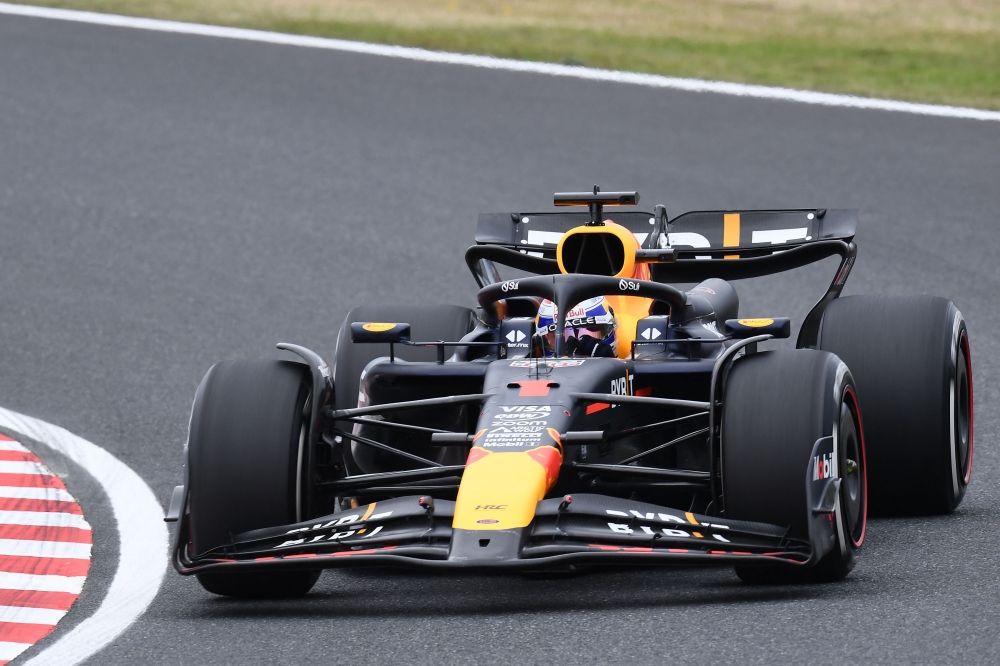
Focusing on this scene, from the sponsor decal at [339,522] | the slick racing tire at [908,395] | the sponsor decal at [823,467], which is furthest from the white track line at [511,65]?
the sponsor decal at [339,522]

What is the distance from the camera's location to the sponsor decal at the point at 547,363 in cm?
666

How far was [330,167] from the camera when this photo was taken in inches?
622

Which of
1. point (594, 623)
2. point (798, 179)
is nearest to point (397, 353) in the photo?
point (594, 623)

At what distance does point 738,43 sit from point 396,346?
39.1 feet

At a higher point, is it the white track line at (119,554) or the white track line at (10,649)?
the white track line at (10,649)

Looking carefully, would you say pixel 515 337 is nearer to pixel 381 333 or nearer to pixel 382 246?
pixel 381 333

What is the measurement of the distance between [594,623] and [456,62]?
14003mm

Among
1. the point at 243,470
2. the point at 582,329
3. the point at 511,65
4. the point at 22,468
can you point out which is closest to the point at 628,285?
the point at 582,329

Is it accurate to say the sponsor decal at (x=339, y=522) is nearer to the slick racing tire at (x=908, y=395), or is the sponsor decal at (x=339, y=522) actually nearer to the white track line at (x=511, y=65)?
the slick racing tire at (x=908, y=395)

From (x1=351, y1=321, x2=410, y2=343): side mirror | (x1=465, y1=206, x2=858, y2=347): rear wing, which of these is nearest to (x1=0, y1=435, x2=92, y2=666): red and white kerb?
(x1=351, y1=321, x2=410, y2=343): side mirror

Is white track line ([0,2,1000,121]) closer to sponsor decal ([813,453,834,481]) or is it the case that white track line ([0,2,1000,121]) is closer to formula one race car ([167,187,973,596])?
formula one race car ([167,187,973,596])

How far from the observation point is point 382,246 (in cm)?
1372

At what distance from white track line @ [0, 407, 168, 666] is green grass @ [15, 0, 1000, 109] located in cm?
1051

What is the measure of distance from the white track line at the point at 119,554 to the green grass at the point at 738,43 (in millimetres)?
10508
